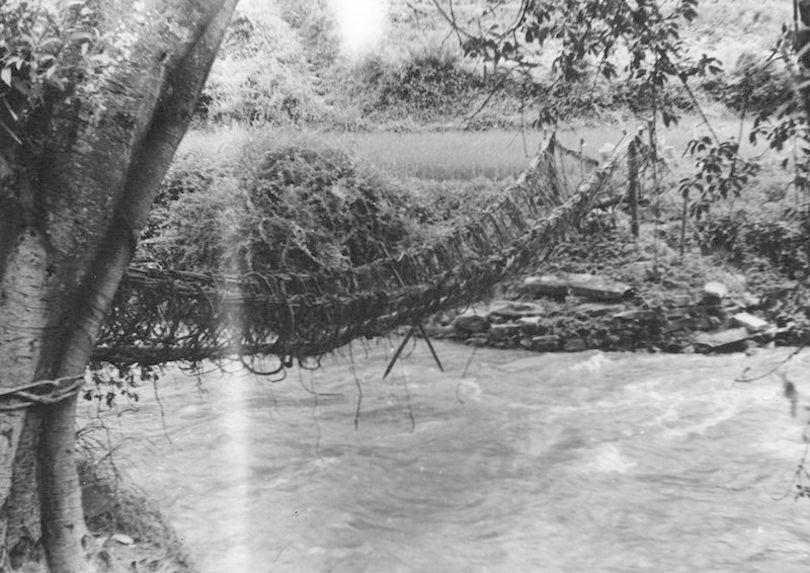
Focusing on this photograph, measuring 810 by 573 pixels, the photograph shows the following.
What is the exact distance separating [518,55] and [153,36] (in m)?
1.46

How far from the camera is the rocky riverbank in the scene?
6.89 m

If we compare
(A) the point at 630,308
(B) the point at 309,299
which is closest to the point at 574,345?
(A) the point at 630,308

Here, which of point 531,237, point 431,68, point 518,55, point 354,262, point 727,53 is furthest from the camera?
point 431,68

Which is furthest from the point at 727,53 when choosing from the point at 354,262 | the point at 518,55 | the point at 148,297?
the point at 148,297

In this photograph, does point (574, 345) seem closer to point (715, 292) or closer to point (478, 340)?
point (478, 340)

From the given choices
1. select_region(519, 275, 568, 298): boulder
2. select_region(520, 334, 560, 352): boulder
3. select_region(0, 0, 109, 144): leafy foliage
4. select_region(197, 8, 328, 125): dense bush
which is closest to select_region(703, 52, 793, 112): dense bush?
select_region(0, 0, 109, 144): leafy foliage

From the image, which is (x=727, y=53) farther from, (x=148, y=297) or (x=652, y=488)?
(x=148, y=297)

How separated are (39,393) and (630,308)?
6054mm

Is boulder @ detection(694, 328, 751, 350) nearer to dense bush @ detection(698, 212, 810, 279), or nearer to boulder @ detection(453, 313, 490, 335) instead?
dense bush @ detection(698, 212, 810, 279)

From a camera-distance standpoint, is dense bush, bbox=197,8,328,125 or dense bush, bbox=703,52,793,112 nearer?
dense bush, bbox=703,52,793,112

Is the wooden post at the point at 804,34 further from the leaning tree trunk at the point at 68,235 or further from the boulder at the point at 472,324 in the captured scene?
the boulder at the point at 472,324

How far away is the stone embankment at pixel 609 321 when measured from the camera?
6.82m

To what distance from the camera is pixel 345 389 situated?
615cm

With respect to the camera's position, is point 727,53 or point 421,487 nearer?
point 421,487
